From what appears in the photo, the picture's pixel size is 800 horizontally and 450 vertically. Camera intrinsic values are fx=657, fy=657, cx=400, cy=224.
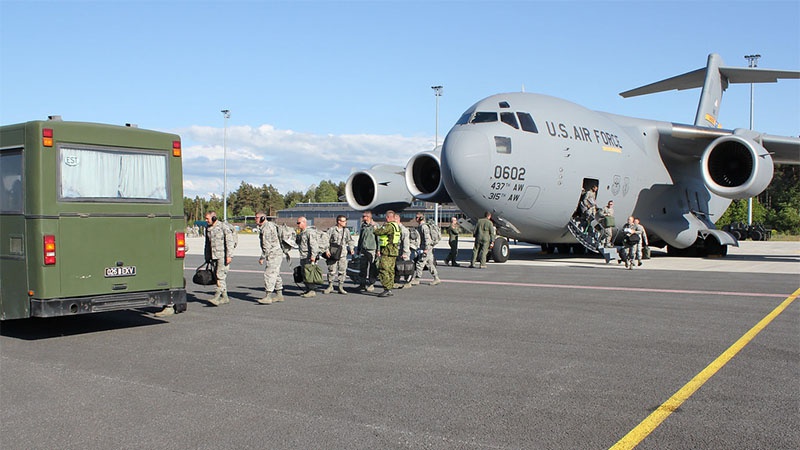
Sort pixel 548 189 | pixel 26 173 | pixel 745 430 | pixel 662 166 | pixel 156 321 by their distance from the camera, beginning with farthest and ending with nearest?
pixel 662 166 → pixel 548 189 → pixel 156 321 → pixel 26 173 → pixel 745 430

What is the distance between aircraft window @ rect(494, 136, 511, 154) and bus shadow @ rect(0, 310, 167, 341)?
31.6ft

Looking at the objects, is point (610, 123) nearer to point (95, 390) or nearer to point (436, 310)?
point (436, 310)

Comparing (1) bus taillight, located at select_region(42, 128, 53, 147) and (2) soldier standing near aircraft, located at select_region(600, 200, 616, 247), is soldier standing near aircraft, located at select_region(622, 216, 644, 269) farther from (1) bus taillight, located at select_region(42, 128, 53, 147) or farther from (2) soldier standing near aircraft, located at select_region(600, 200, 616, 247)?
(1) bus taillight, located at select_region(42, 128, 53, 147)

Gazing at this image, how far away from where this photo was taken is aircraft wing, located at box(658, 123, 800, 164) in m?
20.5

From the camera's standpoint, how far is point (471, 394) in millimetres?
5422

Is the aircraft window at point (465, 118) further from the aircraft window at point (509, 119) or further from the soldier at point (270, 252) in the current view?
the soldier at point (270, 252)

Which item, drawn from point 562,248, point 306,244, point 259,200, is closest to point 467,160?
point 306,244

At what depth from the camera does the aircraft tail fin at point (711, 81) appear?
24.1m

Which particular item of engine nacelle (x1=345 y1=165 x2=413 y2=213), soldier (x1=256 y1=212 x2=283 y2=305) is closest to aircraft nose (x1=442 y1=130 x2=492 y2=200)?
engine nacelle (x1=345 y1=165 x2=413 y2=213)

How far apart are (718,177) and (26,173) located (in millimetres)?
19766

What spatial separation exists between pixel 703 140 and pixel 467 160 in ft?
31.1

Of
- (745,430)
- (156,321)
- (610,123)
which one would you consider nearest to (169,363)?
(156,321)

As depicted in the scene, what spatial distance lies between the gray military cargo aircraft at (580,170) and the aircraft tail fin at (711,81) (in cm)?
8

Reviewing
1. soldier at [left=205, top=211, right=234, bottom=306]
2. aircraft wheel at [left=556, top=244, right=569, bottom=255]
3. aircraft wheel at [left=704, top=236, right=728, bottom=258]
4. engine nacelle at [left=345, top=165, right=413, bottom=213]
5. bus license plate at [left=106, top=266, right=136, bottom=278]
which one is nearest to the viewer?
bus license plate at [left=106, top=266, right=136, bottom=278]
